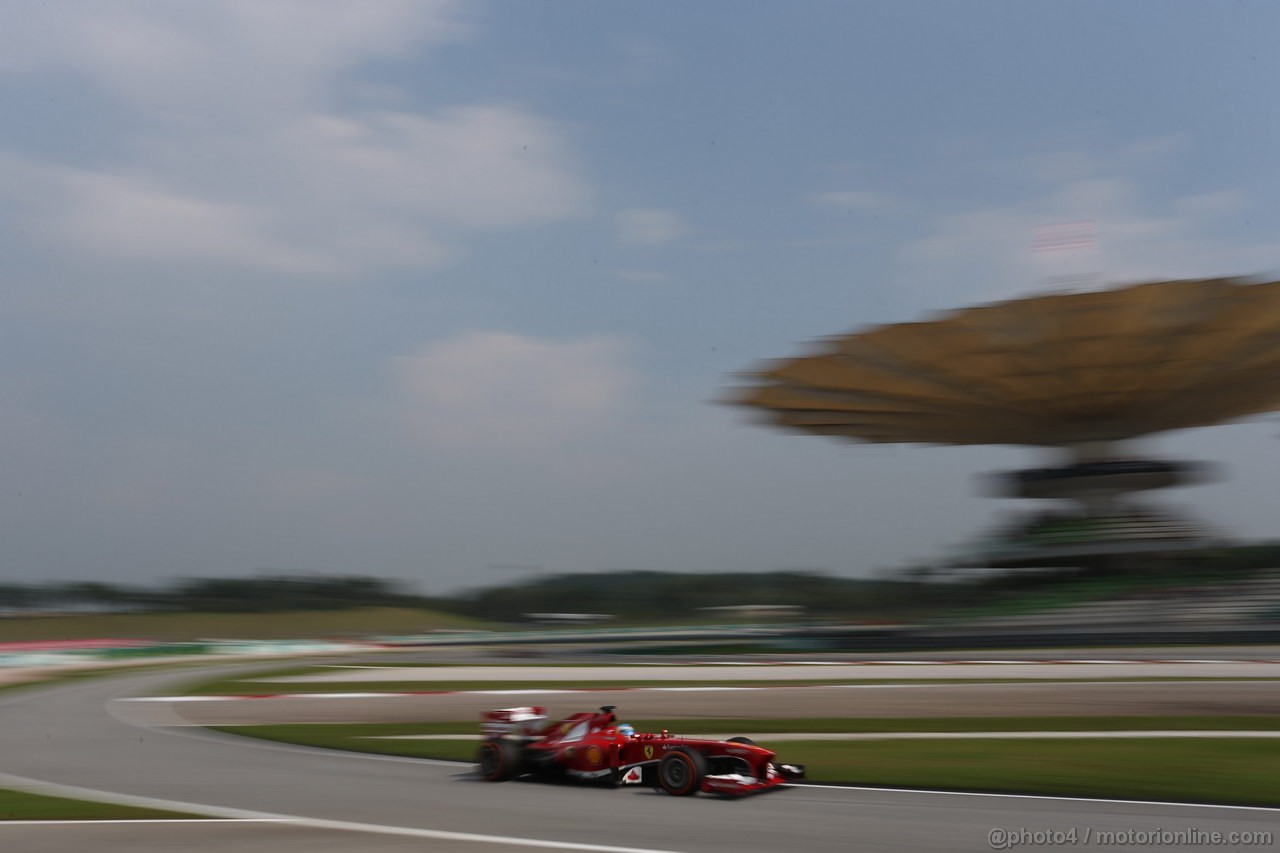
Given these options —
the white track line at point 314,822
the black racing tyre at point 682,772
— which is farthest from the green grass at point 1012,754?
the white track line at point 314,822

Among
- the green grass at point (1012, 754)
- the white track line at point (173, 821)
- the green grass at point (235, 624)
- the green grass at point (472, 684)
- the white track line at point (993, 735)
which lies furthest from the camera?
the green grass at point (235, 624)

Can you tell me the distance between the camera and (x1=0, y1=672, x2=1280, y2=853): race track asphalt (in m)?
7.96

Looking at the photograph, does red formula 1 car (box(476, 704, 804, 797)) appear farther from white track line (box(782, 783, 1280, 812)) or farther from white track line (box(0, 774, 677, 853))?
white track line (box(0, 774, 677, 853))

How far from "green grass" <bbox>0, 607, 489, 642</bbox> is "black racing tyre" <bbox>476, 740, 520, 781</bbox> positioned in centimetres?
5844

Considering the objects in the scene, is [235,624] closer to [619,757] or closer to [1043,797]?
[619,757]

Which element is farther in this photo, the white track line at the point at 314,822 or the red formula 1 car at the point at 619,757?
the red formula 1 car at the point at 619,757

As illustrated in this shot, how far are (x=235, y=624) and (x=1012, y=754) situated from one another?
67815mm

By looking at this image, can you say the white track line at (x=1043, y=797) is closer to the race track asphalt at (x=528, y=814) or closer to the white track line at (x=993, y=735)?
the race track asphalt at (x=528, y=814)

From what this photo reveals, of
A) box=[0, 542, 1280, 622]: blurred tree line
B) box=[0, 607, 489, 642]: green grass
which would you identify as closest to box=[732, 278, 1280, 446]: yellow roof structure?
box=[0, 542, 1280, 622]: blurred tree line

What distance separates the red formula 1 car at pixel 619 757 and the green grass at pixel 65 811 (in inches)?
122

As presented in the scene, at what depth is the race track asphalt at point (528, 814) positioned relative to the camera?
796 centimetres

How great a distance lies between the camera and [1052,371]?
4022cm

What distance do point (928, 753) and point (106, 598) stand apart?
253ft

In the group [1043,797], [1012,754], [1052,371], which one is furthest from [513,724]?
[1052,371]
